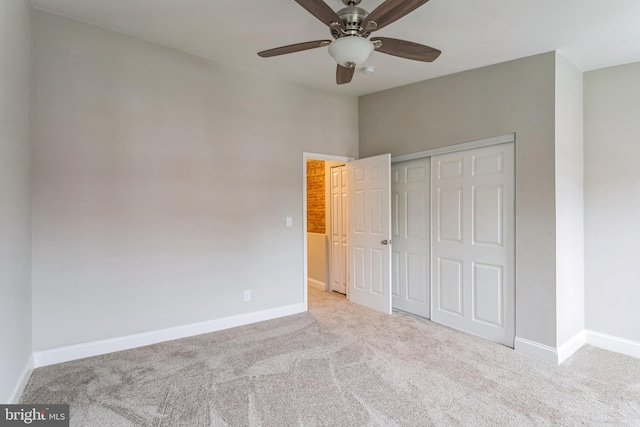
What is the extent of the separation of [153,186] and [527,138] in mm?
3445

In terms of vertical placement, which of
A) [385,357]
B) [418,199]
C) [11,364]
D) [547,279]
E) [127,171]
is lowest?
[385,357]

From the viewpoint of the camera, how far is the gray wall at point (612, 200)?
293cm

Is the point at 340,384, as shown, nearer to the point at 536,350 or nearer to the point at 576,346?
the point at 536,350

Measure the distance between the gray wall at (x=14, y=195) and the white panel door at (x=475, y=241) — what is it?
357cm

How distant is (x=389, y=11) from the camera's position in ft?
5.83

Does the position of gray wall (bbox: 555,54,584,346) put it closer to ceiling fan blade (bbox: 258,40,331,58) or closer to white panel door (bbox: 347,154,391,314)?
white panel door (bbox: 347,154,391,314)

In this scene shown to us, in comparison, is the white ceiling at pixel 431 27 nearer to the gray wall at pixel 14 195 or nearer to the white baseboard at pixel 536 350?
the gray wall at pixel 14 195

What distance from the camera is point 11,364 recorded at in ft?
6.45

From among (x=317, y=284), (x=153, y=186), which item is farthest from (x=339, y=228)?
(x=153, y=186)

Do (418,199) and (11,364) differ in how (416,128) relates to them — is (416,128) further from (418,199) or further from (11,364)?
(11,364)

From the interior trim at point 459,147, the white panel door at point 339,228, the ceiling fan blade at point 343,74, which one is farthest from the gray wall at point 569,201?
the white panel door at point 339,228

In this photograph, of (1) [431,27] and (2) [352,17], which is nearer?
(2) [352,17]

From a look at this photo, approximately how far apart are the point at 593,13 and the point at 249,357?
372 centimetres

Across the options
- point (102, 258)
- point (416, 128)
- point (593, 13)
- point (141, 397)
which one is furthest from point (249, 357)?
point (593, 13)
